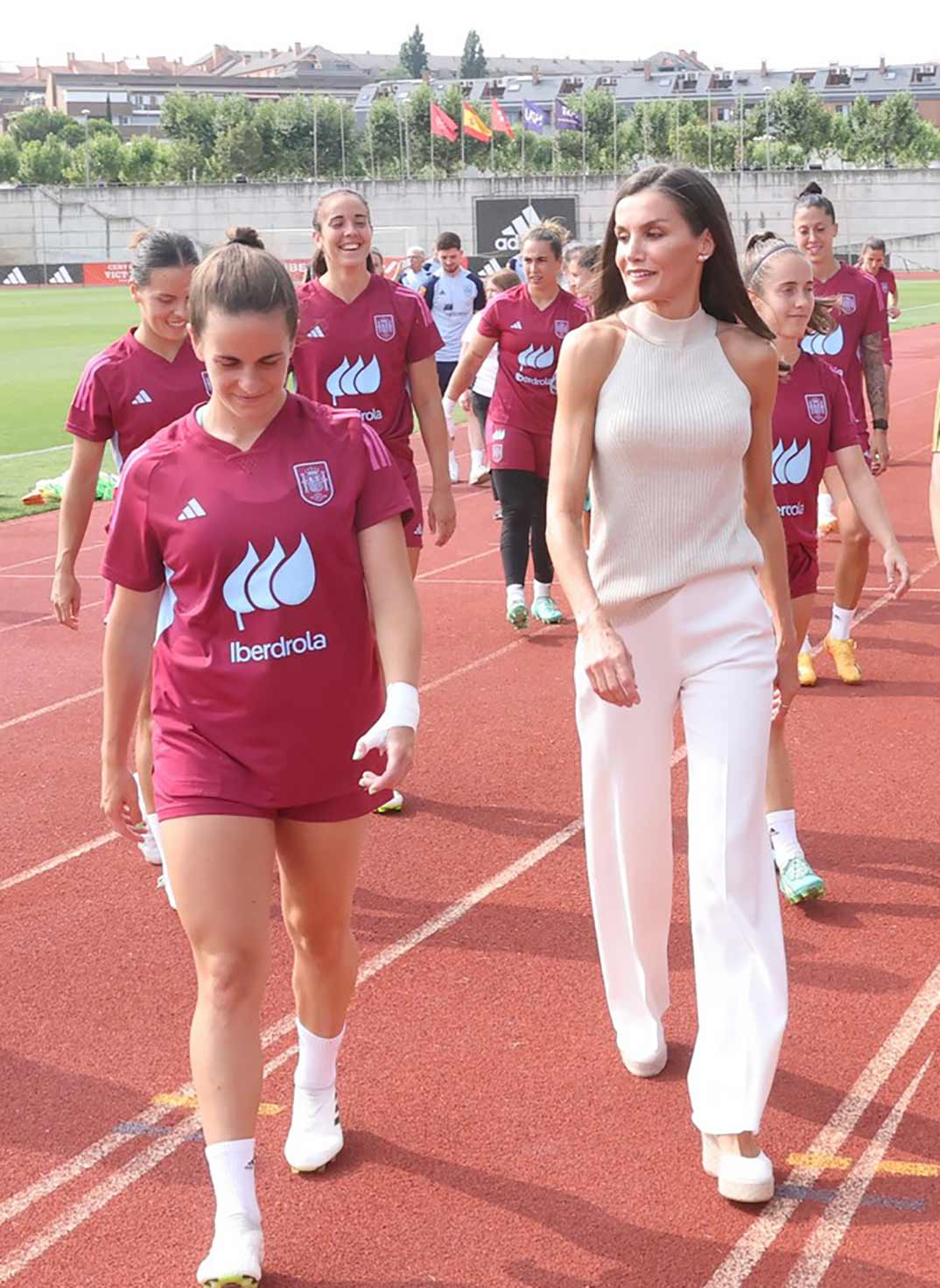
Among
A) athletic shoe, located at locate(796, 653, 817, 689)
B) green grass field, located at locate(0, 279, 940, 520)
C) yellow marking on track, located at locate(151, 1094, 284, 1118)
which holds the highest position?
yellow marking on track, located at locate(151, 1094, 284, 1118)

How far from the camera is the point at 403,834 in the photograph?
668cm

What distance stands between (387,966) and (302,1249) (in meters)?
1.67

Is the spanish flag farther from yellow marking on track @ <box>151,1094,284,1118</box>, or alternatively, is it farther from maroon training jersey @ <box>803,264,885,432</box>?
yellow marking on track @ <box>151,1094,284,1118</box>

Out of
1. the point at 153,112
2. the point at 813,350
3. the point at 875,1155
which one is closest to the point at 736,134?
the point at 153,112

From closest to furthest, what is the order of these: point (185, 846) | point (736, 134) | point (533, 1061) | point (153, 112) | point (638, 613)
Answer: point (185, 846), point (638, 613), point (533, 1061), point (736, 134), point (153, 112)

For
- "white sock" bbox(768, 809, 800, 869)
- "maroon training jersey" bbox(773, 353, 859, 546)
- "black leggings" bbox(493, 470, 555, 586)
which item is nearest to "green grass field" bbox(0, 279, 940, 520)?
"black leggings" bbox(493, 470, 555, 586)

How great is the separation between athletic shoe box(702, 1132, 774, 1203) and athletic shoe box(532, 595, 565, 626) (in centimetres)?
667

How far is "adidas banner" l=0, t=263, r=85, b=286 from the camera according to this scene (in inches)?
3041

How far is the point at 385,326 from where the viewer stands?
702 centimetres

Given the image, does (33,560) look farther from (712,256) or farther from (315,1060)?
(712,256)

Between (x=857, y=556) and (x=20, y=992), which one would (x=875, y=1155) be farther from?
(x=857, y=556)

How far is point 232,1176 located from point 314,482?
142 centimetres

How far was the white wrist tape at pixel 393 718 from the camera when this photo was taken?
342 centimetres

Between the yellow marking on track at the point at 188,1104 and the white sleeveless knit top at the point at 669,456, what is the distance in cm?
155
